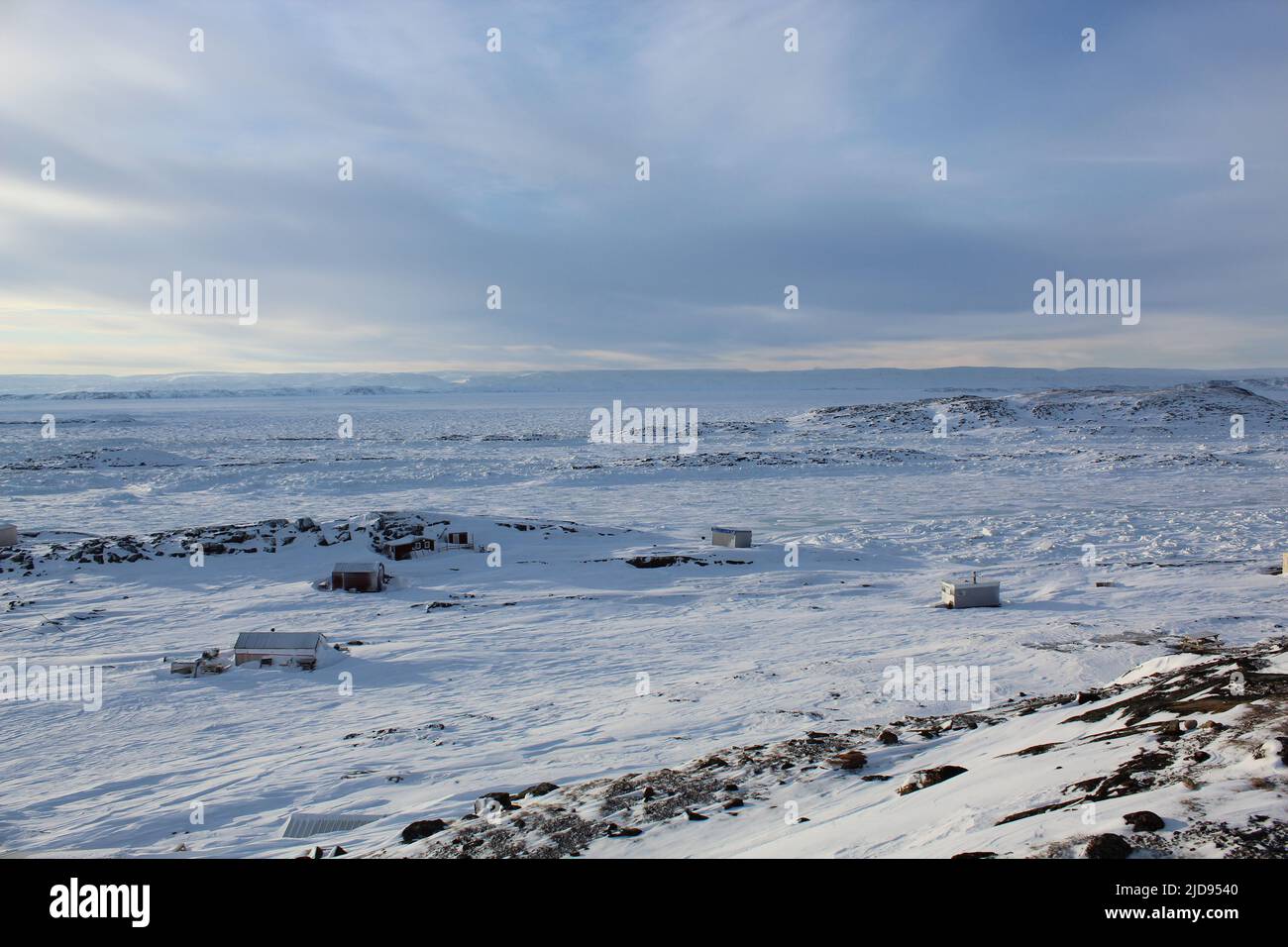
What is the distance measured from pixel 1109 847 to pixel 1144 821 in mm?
449

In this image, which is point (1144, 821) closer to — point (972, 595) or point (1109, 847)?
point (1109, 847)

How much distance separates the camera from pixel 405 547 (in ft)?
66.5

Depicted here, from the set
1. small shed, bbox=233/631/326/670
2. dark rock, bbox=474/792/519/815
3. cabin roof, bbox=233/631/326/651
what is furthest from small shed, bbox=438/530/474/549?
dark rock, bbox=474/792/519/815

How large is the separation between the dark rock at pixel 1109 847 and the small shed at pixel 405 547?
17.8m

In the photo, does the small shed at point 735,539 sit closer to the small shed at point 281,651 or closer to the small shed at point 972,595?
the small shed at point 972,595

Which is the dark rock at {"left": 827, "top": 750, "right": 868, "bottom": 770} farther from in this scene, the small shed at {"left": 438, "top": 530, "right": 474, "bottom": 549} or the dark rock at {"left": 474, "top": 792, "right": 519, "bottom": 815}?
the small shed at {"left": 438, "top": 530, "right": 474, "bottom": 549}

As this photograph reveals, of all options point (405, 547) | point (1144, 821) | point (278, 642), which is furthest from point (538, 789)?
point (405, 547)

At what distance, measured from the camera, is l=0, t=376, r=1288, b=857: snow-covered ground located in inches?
298

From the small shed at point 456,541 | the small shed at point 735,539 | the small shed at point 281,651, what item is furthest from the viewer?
the small shed at point 456,541

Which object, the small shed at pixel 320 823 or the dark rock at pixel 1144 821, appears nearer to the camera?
the dark rock at pixel 1144 821

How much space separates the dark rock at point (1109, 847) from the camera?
4.28 metres

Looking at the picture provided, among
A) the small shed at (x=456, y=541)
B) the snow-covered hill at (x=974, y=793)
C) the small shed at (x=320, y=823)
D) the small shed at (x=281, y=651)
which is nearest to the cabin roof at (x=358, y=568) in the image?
the small shed at (x=456, y=541)

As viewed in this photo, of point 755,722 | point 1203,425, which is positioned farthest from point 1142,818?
point 1203,425

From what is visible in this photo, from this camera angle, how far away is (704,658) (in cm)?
1252
